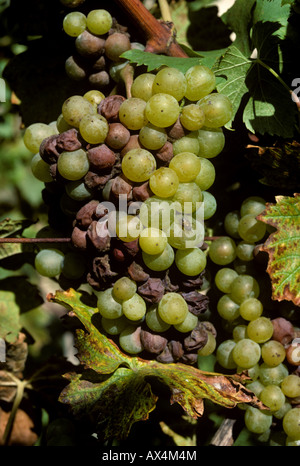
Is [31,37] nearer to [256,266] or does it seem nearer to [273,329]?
[256,266]

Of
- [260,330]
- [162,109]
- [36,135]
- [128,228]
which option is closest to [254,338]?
[260,330]

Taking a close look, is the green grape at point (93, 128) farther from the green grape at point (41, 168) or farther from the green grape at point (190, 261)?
the green grape at point (190, 261)

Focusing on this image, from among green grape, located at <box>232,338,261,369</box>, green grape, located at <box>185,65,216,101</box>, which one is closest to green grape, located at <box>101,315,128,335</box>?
green grape, located at <box>232,338,261,369</box>

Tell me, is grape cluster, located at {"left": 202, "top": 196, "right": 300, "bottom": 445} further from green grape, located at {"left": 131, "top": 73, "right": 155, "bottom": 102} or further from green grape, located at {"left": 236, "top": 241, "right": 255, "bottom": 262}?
green grape, located at {"left": 131, "top": 73, "right": 155, "bottom": 102}

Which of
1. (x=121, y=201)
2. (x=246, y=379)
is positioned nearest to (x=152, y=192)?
(x=121, y=201)

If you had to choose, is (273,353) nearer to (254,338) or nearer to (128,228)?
(254,338)

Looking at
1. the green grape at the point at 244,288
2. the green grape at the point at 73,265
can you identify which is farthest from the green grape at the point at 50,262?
the green grape at the point at 244,288

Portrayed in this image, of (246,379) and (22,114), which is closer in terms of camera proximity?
(246,379)
